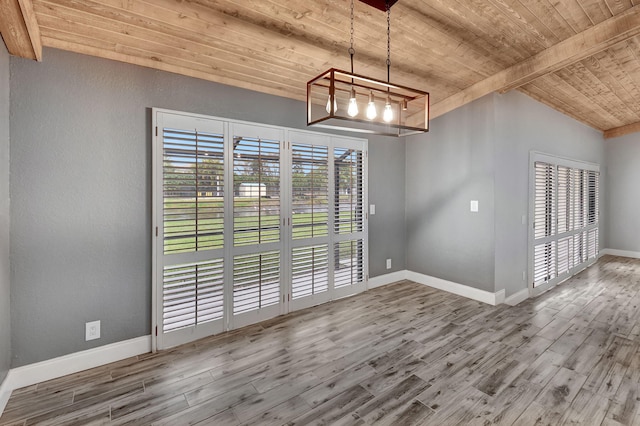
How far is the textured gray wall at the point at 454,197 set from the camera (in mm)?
3869

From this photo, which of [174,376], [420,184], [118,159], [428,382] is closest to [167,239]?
[118,159]

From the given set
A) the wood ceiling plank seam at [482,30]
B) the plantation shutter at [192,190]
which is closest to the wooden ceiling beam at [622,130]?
the wood ceiling plank seam at [482,30]

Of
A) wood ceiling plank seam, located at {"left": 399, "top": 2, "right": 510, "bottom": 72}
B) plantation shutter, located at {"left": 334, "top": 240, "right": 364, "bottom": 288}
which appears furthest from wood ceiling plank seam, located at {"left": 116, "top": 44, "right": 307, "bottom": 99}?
plantation shutter, located at {"left": 334, "top": 240, "right": 364, "bottom": 288}

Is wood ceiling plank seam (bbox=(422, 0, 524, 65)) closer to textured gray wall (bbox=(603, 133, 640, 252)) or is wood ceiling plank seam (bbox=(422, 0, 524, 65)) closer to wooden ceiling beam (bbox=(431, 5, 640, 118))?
wooden ceiling beam (bbox=(431, 5, 640, 118))

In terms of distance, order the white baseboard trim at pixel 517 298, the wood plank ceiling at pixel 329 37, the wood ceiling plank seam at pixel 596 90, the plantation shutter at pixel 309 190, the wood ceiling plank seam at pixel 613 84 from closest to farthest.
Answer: the wood plank ceiling at pixel 329 37, the wood ceiling plank seam at pixel 613 84, the plantation shutter at pixel 309 190, the wood ceiling plank seam at pixel 596 90, the white baseboard trim at pixel 517 298

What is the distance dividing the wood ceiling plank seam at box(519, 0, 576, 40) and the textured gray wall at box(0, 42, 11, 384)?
3.87 meters

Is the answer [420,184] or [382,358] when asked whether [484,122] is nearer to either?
[420,184]

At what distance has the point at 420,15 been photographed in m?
2.46

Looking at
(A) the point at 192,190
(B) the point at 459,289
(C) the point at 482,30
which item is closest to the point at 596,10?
(C) the point at 482,30

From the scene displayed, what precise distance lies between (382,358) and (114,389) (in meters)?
2.11

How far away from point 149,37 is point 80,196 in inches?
55.1

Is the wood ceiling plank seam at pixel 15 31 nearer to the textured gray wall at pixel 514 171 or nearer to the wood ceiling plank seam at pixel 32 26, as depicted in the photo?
the wood ceiling plank seam at pixel 32 26

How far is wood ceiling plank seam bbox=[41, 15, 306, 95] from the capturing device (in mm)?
2219

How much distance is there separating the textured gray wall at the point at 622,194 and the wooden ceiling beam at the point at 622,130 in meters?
0.21
